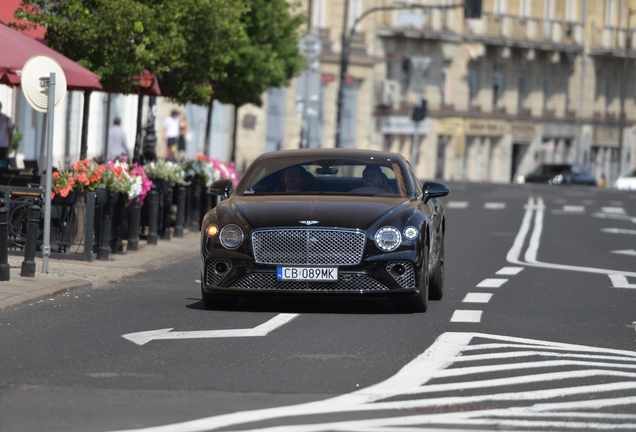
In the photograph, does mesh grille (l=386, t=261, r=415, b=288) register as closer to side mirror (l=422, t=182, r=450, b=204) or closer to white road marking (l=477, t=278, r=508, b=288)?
side mirror (l=422, t=182, r=450, b=204)

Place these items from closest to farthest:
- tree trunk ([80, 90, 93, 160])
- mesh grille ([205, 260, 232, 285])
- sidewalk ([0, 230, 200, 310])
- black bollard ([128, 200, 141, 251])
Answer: mesh grille ([205, 260, 232, 285]) → sidewalk ([0, 230, 200, 310]) → black bollard ([128, 200, 141, 251]) → tree trunk ([80, 90, 93, 160])

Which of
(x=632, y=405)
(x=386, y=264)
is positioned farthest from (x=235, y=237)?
(x=632, y=405)

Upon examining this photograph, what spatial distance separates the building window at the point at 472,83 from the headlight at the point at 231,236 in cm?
6608

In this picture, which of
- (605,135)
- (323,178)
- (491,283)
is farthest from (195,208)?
(605,135)

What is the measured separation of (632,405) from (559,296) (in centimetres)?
713

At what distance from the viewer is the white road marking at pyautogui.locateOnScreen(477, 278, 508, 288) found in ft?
53.1

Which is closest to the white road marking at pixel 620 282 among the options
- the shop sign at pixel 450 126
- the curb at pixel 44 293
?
the curb at pixel 44 293

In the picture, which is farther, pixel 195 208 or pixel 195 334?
pixel 195 208

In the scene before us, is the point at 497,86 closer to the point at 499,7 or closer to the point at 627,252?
the point at 499,7

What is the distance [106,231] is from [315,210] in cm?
574

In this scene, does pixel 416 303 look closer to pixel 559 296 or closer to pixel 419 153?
pixel 559 296

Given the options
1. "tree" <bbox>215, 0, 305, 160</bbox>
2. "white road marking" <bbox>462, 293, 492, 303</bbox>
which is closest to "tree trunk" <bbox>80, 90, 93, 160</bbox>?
"white road marking" <bbox>462, 293, 492, 303</bbox>

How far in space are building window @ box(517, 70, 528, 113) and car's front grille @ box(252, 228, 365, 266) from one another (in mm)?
69542

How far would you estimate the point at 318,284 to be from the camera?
479 inches
